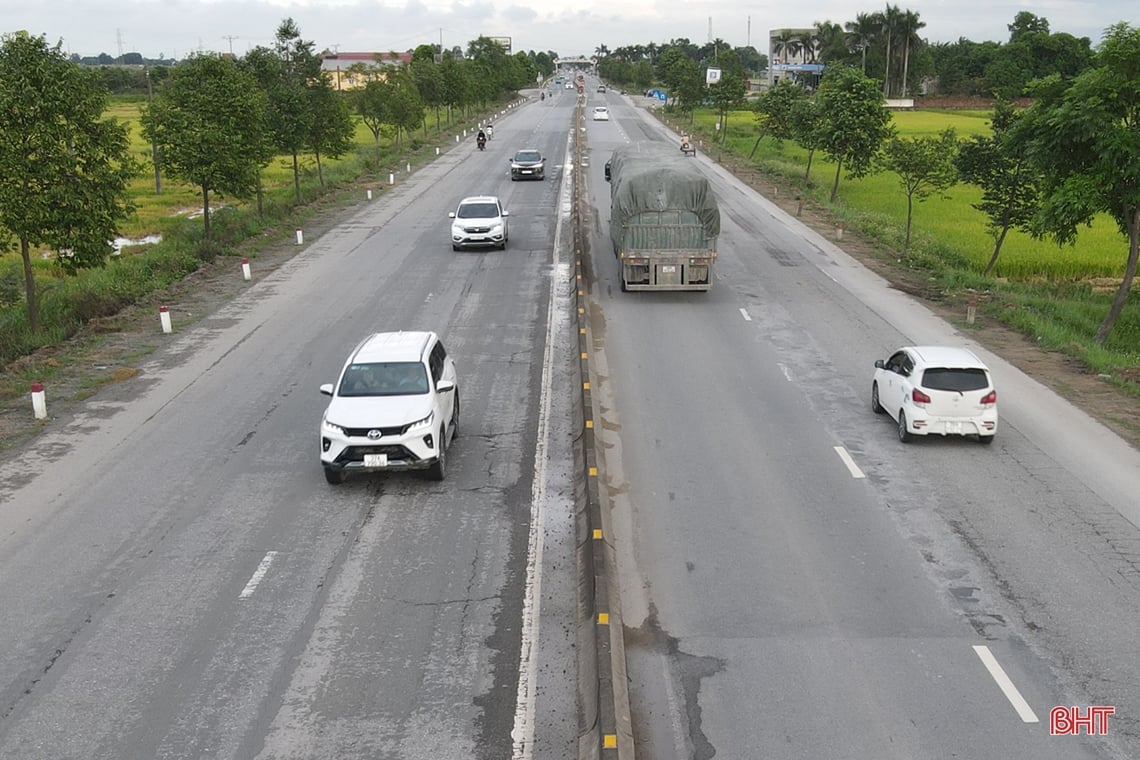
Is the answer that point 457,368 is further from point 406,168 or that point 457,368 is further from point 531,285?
point 406,168

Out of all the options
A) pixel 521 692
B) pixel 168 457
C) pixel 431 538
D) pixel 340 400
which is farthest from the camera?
pixel 168 457

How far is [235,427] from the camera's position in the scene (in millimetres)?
17719

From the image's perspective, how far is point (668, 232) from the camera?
27391mm

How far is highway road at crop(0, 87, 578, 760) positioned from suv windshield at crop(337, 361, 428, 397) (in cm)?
131

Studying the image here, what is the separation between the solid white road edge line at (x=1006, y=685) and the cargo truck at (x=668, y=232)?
59.1 feet

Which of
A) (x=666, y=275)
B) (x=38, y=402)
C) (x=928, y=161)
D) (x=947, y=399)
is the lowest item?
(x=38, y=402)

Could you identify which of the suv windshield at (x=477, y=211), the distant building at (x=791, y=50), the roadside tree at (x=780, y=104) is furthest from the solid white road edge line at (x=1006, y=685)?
the distant building at (x=791, y=50)

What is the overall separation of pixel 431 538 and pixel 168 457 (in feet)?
18.2

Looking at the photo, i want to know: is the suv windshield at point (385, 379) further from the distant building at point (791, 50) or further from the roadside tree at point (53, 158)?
the distant building at point (791, 50)

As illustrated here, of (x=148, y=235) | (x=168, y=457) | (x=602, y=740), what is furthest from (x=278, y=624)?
(x=148, y=235)

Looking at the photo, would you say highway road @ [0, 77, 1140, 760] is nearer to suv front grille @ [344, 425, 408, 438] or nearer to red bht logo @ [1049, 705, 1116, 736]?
red bht logo @ [1049, 705, 1116, 736]

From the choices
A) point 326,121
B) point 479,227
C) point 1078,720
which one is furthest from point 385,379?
point 326,121

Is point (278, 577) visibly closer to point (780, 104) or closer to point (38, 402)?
point (38, 402)

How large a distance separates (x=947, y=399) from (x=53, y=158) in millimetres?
19108
